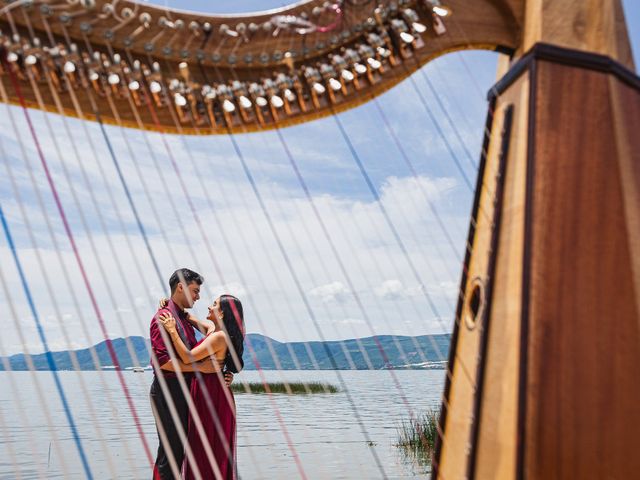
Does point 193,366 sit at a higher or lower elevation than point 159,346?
lower

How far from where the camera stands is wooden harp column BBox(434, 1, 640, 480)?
4.22 feet

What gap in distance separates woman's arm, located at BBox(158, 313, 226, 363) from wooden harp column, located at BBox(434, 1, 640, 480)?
1114 millimetres

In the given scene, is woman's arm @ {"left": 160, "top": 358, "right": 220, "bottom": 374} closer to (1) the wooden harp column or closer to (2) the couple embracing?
(2) the couple embracing

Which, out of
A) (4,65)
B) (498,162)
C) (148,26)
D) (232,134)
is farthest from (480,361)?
(4,65)

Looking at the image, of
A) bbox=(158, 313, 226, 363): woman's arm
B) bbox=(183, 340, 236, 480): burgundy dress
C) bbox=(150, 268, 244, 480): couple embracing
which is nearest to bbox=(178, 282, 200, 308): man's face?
bbox=(150, 268, 244, 480): couple embracing

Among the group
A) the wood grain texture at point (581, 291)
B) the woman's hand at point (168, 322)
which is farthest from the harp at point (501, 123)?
the woman's hand at point (168, 322)

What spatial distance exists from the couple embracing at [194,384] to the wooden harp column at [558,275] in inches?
43.7

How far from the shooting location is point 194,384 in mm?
2471

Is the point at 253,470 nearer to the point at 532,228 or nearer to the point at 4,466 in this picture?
the point at 4,466

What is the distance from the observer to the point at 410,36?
1543 mm

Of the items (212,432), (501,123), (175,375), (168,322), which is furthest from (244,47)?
(212,432)

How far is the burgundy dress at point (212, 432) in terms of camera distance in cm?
245

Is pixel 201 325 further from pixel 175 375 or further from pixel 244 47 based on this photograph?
pixel 244 47

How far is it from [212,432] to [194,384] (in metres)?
0.19
